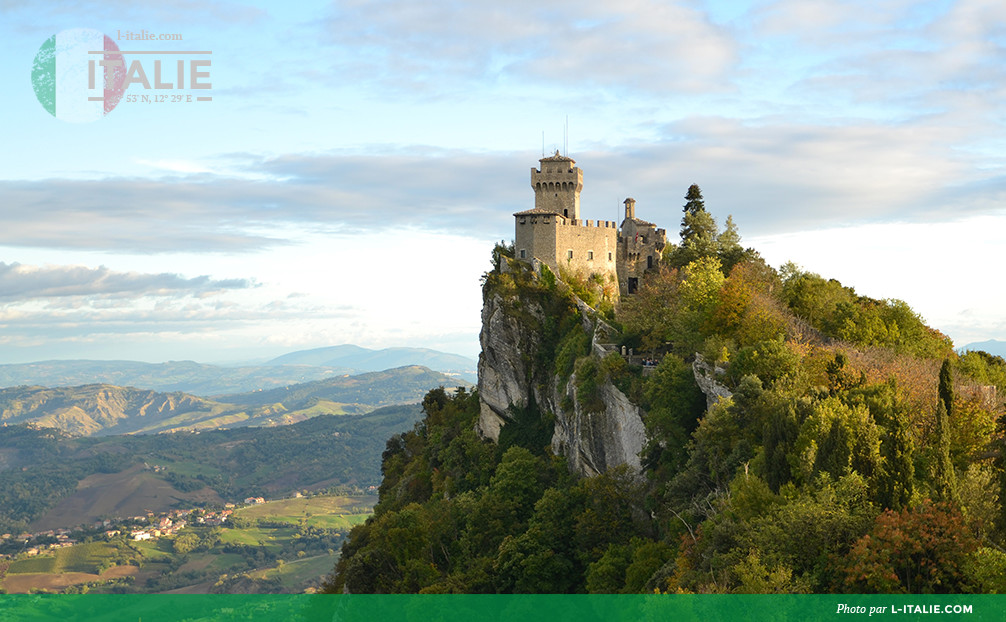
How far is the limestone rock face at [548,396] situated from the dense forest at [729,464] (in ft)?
4.16

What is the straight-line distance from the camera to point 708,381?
56.2 m

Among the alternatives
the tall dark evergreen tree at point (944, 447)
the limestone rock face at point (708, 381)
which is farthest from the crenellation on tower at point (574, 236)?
the tall dark evergreen tree at point (944, 447)

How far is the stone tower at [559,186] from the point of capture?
91.4m

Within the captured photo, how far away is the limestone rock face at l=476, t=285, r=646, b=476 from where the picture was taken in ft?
223

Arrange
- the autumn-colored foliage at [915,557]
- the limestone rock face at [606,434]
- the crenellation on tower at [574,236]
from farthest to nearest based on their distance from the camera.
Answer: the crenellation on tower at [574,236]
the limestone rock face at [606,434]
the autumn-colored foliage at [915,557]

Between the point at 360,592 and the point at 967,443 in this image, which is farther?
the point at 360,592

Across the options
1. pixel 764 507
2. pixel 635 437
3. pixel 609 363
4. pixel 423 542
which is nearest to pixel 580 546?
pixel 635 437

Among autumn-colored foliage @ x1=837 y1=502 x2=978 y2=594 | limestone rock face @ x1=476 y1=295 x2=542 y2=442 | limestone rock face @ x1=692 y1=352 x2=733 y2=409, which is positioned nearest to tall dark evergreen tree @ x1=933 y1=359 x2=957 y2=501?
autumn-colored foliage @ x1=837 y1=502 x2=978 y2=594

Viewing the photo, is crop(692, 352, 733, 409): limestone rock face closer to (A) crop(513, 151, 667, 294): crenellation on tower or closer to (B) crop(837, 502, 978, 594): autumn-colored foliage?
(B) crop(837, 502, 978, 594): autumn-colored foliage

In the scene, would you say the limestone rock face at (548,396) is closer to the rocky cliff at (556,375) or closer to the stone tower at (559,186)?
the rocky cliff at (556,375)

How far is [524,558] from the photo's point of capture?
64.0m

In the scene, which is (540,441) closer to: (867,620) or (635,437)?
(635,437)

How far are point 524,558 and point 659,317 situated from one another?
24.0 m

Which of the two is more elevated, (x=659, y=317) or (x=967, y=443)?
(x=659, y=317)
